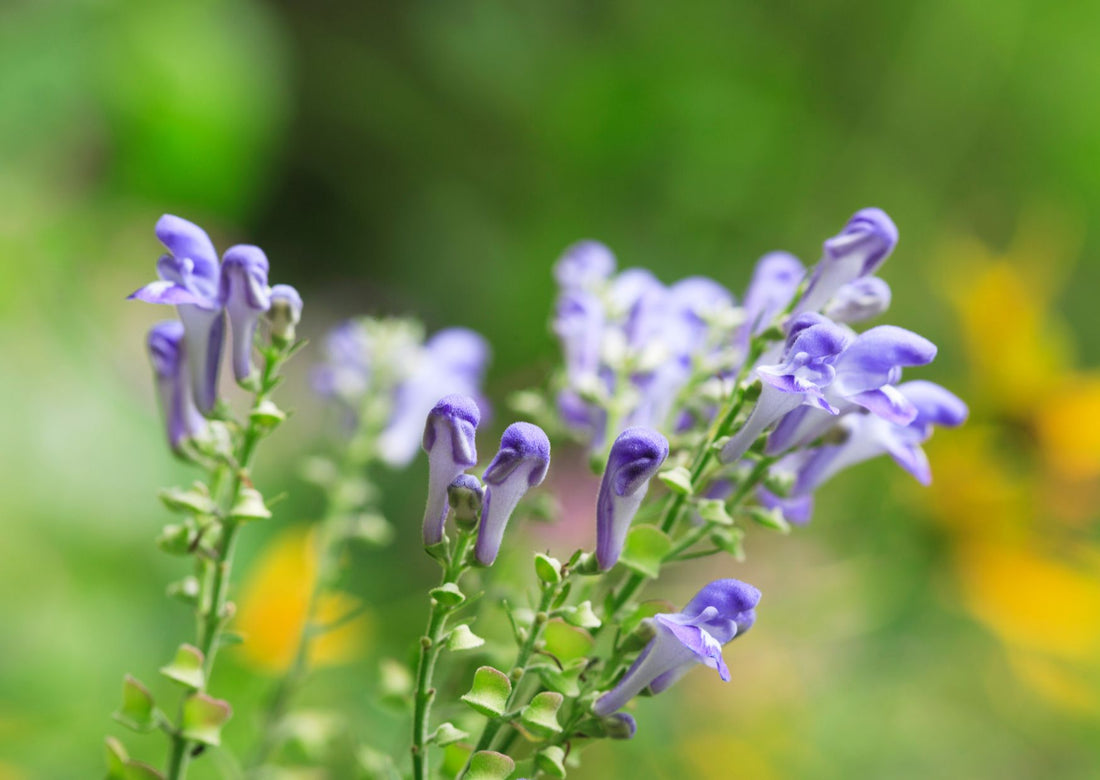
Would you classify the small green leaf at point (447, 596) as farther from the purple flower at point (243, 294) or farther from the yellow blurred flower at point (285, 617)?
the yellow blurred flower at point (285, 617)

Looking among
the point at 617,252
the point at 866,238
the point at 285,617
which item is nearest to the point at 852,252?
the point at 866,238

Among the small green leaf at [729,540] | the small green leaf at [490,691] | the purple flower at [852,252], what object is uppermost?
the purple flower at [852,252]

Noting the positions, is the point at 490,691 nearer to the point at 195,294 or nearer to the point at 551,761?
the point at 551,761

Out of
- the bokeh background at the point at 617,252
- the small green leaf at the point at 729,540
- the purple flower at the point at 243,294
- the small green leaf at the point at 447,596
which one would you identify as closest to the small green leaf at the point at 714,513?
the small green leaf at the point at 729,540

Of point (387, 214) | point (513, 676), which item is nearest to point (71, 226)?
point (387, 214)

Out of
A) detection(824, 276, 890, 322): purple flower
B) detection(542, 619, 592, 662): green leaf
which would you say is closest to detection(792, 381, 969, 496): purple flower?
detection(824, 276, 890, 322): purple flower
